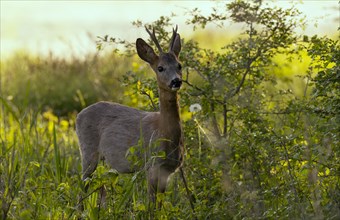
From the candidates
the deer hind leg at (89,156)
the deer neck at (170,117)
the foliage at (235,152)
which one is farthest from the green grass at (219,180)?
the deer hind leg at (89,156)

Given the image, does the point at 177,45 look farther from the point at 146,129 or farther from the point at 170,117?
→ the point at 146,129

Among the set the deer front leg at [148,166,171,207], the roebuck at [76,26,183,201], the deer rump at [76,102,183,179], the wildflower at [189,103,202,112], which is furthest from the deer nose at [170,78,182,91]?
the deer front leg at [148,166,171,207]

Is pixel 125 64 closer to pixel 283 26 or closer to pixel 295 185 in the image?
pixel 283 26

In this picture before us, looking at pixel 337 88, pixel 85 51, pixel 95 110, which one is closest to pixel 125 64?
pixel 85 51

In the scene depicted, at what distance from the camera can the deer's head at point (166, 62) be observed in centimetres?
752

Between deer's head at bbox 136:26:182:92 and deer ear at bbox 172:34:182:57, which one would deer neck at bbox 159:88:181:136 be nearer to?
deer's head at bbox 136:26:182:92

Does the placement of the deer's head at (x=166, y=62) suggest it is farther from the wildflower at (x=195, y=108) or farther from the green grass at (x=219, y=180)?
the green grass at (x=219, y=180)

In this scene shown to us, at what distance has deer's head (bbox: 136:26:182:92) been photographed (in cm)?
752

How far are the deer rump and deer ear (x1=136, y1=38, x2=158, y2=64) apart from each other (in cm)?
51

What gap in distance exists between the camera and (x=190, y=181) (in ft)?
26.8

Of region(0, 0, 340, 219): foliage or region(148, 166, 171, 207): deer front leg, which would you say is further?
region(148, 166, 171, 207): deer front leg

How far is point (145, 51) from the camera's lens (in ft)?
26.2

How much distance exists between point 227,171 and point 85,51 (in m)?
8.81

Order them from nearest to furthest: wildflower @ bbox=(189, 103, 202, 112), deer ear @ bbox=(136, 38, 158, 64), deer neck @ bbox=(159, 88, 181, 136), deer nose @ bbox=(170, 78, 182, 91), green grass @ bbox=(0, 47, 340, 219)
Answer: green grass @ bbox=(0, 47, 340, 219) → deer nose @ bbox=(170, 78, 182, 91) → wildflower @ bbox=(189, 103, 202, 112) → deer neck @ bbox=(159, 88, 181, 136) → deer ear @ bbox=(136, 38, 158, 64)
